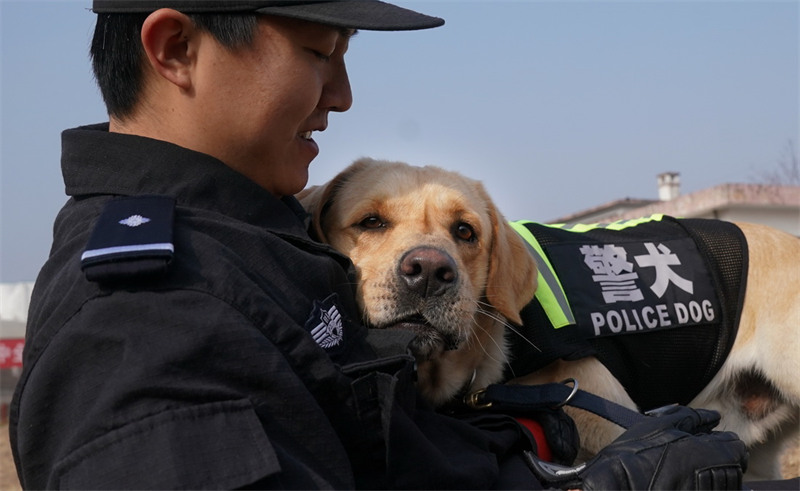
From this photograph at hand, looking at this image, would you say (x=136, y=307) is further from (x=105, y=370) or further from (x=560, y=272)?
(x=560, y=272)

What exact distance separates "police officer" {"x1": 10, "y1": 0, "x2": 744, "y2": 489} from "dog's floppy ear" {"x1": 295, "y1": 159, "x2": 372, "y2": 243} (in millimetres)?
544

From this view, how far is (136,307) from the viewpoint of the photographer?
149cm

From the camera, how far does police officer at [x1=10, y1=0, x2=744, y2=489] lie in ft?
4.61

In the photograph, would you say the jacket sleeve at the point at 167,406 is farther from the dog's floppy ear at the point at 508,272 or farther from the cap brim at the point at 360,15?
the dog's floppy ear at the point at 508,272

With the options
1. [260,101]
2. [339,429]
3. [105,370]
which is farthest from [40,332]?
[260,101]

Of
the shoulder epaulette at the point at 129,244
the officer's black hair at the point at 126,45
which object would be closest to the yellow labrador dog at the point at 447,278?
the officer's black hair at the point at 126,45

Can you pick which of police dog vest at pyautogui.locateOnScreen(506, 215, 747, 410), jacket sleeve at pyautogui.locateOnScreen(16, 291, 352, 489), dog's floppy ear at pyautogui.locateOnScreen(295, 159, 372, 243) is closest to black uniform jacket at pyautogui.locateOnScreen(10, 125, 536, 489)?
jacket sleeve at pyautogui.locateOnScreen(16, 291, 352, 489)

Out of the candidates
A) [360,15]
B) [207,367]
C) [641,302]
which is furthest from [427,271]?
[641,302]

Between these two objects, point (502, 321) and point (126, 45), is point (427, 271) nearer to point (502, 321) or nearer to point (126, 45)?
point (502, 321)

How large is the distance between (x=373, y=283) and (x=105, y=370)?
1.20 meters

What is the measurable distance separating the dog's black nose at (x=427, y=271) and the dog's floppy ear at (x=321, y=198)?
1.61 feet

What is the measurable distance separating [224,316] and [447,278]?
1.13 meters

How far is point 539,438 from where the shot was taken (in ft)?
8.15

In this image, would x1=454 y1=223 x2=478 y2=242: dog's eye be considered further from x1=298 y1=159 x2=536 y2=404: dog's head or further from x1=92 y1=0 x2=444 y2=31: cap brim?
x1=92 y1=0 x2=444 y2=31: cap brim
